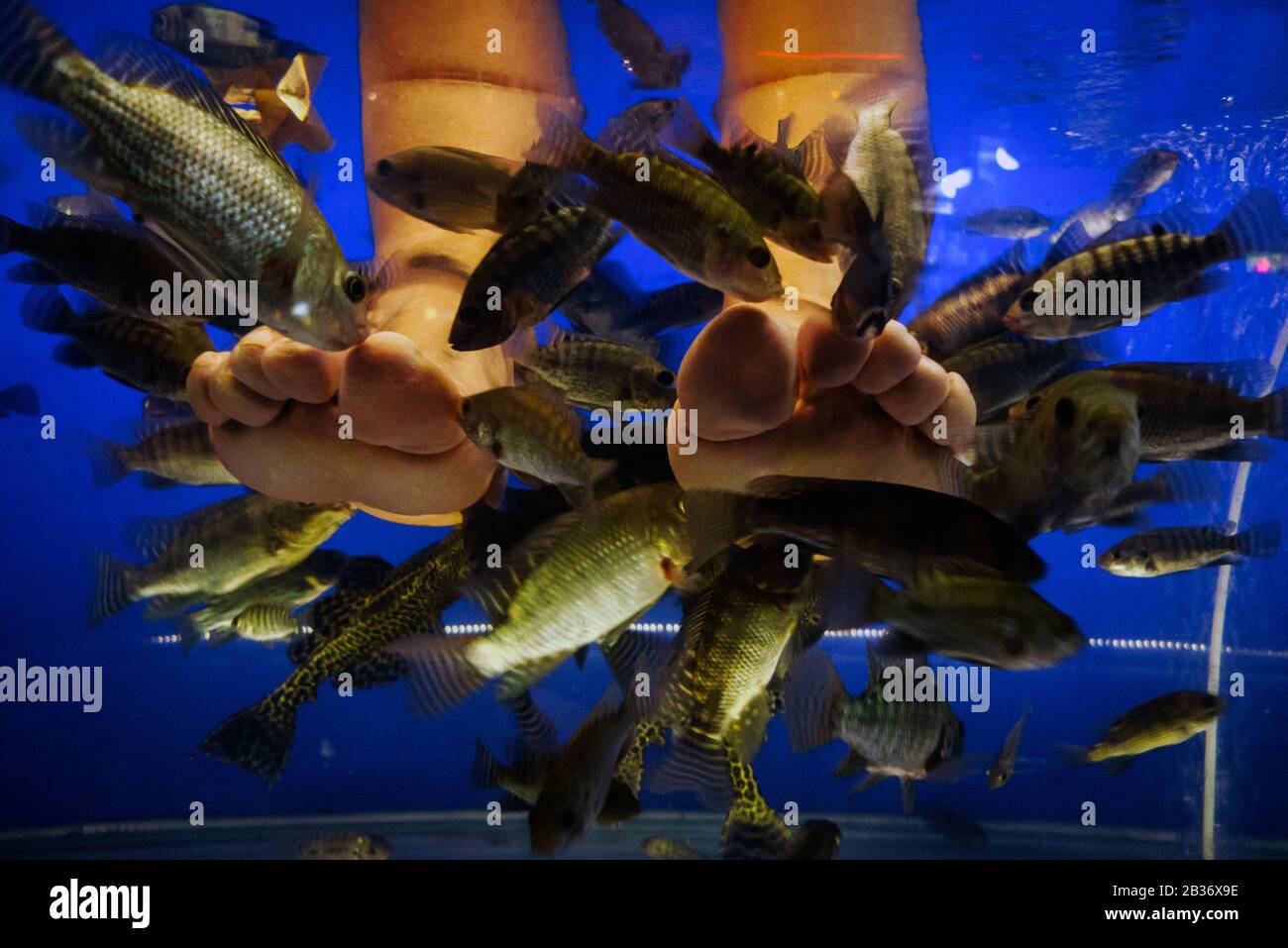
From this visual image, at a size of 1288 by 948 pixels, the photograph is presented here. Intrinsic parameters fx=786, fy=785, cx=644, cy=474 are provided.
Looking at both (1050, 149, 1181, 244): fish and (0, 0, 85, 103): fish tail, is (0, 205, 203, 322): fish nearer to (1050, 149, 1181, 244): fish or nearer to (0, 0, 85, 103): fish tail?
(0, 0, 85, 103): fish tail

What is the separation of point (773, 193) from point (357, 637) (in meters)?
1.36

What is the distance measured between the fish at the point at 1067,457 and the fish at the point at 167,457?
5.74ft

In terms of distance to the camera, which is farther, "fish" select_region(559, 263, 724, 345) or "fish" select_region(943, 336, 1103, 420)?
"fish" select_region(559, 263, 724, 345)

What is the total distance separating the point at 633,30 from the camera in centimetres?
234

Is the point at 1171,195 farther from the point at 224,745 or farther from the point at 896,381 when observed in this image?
the point at 224,745

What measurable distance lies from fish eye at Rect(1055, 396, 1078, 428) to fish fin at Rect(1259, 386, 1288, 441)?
2.29 feet

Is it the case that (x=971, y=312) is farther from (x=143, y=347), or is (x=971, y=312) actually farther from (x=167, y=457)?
(x=167, y=457)

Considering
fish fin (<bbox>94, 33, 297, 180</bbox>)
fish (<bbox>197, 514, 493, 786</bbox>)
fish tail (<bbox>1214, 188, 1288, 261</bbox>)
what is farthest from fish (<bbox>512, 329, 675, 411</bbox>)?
fish tail (<bbox>1214, 188, 1288, 261</bbox>)

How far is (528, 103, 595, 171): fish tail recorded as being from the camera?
4.24 feet

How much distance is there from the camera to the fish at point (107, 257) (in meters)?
1.44

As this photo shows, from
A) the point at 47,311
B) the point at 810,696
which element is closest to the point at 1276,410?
the point at 810,696

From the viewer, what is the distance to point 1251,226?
163 cm
